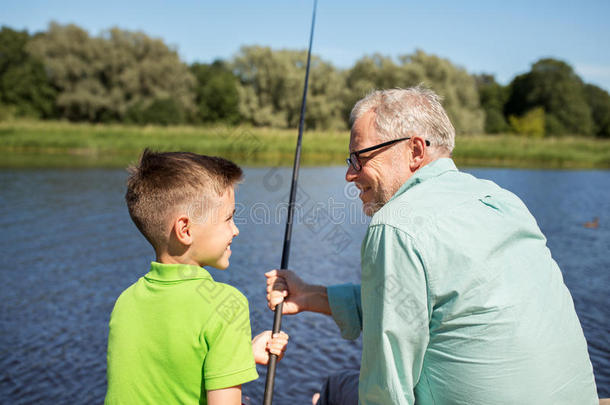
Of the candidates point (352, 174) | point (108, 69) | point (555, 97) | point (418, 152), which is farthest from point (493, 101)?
point (418, 152)

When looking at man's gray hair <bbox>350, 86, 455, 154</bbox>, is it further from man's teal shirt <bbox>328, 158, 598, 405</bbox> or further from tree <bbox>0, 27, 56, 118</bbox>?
tree <bbox>0, 27, 56, 118</bbox>

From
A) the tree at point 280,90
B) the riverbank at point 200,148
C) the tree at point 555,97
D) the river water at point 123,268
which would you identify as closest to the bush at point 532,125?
the tree at point 555,97

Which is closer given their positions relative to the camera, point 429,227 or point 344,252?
point 429,227

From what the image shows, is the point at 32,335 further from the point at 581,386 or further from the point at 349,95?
the point at 349,95

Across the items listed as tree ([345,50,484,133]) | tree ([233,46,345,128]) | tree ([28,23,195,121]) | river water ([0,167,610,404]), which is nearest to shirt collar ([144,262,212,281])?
river water ([0,167,610,404])

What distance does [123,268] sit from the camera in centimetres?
632

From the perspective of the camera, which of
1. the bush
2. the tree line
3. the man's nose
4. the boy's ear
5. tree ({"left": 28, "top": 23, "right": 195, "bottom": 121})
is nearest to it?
the boy's ear

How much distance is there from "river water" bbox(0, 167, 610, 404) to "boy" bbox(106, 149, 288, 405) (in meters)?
2.12

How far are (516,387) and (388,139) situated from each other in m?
0.81

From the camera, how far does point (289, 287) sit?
2.01 metres

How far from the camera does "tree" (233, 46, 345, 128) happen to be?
1700 cm

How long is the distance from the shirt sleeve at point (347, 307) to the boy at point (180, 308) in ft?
1.87

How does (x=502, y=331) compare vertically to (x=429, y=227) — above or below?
below

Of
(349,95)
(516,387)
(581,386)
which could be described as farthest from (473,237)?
(349,95)
